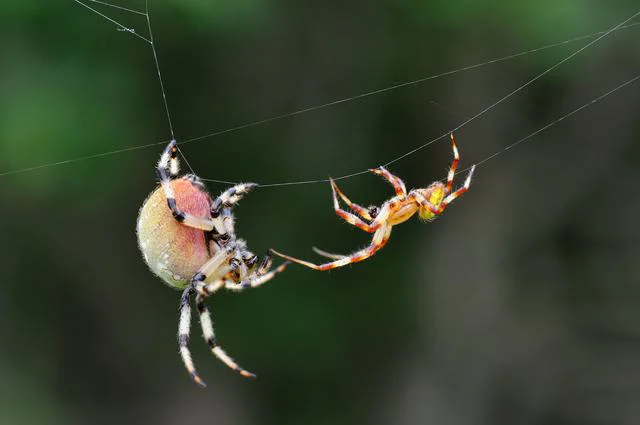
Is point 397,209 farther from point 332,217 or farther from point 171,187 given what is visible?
point 332,217

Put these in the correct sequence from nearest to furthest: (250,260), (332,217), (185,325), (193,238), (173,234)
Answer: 1. (173,234)
2. (193,238)
3. (250,260)
4. (185,325)
5. (332,217)

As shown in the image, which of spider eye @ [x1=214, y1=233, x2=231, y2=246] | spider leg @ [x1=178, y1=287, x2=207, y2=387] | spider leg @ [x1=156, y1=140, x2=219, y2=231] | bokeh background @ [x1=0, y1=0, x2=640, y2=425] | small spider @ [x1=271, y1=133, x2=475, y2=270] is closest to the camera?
spider leg @ [x1=156, y1=140, x2=219, y2=231]

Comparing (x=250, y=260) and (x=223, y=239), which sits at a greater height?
(x=223, y=239)

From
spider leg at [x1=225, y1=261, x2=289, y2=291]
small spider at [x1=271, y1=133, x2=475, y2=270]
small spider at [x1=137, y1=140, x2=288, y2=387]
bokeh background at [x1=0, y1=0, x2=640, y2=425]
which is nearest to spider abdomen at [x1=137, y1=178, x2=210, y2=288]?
small spider at [x1=137, y1=140, x2=288, y2=387]

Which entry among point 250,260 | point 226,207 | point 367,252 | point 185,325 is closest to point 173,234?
point 226,207

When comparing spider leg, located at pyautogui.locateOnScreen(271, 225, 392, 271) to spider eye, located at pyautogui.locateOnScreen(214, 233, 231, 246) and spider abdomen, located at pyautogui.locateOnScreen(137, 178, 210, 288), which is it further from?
spider abdomen, located at pyautogui.locateOnScreen(137, 178, 210, 288)

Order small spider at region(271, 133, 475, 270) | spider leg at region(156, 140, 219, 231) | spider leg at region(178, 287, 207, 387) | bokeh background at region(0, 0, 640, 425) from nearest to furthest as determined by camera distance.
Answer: spider leg at region(156, 140, 219, 231)
small spider at region(271, 133, 475, 270)
spider leg at region(178, 287, 207, 387)
bokeh background at region(0, 0, 640, 425)

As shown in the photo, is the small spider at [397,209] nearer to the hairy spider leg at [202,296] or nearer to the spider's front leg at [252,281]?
the spider's front leg at [252,281]

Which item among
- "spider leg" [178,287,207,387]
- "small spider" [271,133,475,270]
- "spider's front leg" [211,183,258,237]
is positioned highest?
"spider's front leg" [211,183,258,237]

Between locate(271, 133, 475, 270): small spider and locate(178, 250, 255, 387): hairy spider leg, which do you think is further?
locate(178, 250, 255, 387): hairy spider leg
